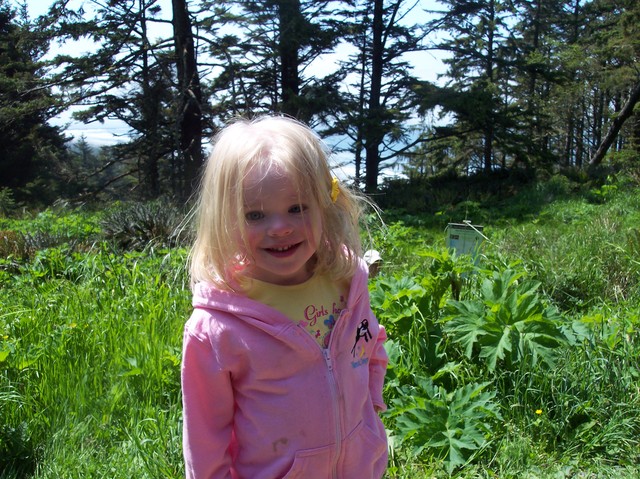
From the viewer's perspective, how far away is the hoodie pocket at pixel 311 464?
1360 mm

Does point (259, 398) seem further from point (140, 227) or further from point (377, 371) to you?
point (140, 227)

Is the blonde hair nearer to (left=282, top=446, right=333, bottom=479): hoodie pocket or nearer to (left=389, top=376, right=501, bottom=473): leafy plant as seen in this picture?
(left=282, top=446, right=333, bottom=479): hoodie pocket

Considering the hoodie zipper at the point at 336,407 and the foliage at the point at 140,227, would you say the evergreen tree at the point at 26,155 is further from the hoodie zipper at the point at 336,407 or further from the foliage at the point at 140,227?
the hoodie zipper at the point at 336,407

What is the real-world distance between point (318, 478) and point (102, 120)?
51.2 feet

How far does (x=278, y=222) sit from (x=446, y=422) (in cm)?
155

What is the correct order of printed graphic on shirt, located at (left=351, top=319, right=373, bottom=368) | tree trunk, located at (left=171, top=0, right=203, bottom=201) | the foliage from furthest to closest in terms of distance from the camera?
tree trunk, located at (left=171, top=0, right=203, bottom=201)
the foliage
printed graphic on shirt, located at (left=351, top=319, right=373, bottom=368)

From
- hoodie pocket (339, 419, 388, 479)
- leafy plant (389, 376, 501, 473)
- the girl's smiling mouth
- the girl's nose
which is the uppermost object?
the girl's nose

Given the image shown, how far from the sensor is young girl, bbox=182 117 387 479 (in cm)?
134

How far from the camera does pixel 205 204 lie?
57.9 inches

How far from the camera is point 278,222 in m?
1.37

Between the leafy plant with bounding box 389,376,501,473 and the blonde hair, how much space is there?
1.19 meters

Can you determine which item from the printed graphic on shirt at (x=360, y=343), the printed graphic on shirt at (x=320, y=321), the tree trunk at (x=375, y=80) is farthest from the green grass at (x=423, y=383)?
the tree trunk at (x=375, y=80)

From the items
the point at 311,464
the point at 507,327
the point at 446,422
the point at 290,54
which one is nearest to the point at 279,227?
the point at 311,464

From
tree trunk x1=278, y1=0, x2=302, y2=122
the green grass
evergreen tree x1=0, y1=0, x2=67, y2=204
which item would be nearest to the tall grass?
the green grass
